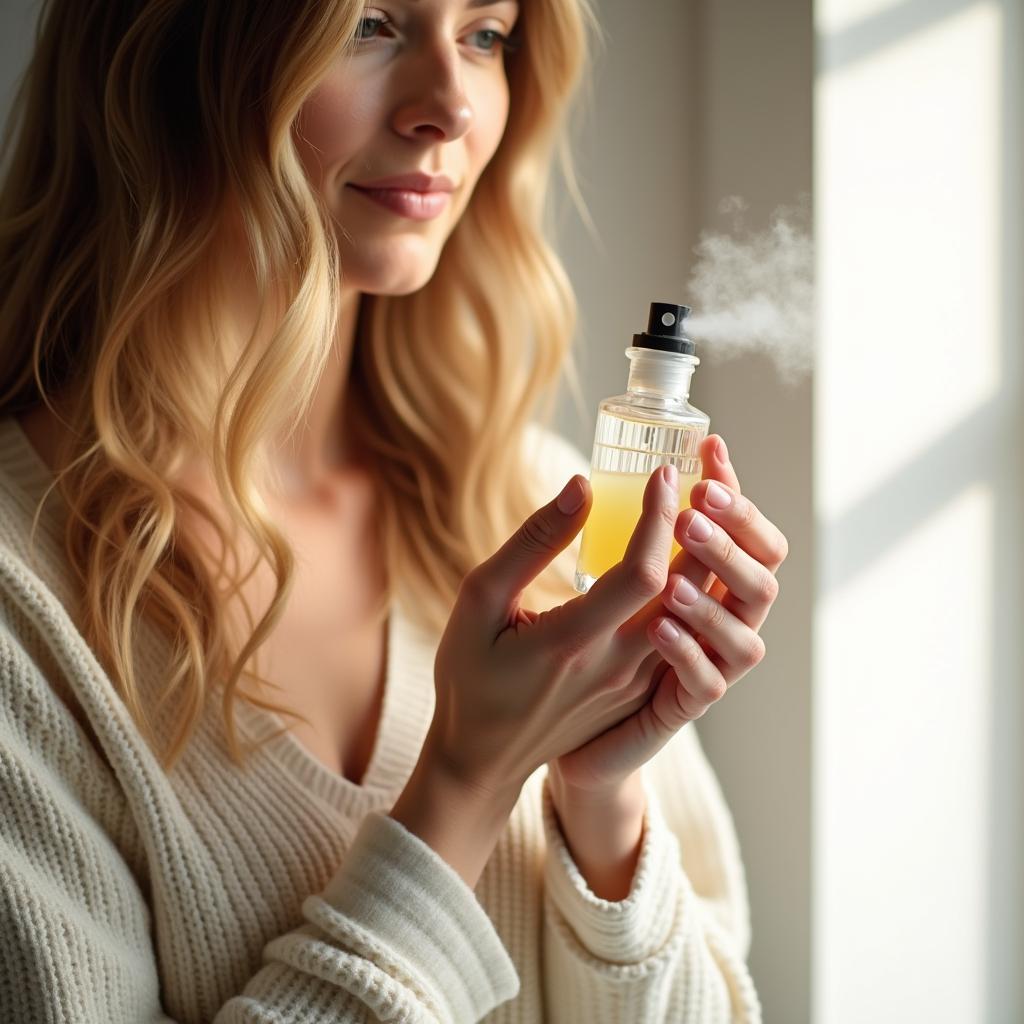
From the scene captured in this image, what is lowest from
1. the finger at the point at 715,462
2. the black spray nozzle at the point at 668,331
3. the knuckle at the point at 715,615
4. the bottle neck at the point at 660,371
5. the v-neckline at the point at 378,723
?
the v-neckline at the point at 378,723

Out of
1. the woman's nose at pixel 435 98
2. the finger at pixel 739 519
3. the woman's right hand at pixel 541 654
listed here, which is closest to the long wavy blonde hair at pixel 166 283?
the woman's nose at pixel 435 98

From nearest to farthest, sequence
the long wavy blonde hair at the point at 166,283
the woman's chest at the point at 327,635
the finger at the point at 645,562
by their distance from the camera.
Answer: the finger at the point at 645,562
the long wavy blonde hair at the point at 166,283
the woman's chest at the point at 327,635

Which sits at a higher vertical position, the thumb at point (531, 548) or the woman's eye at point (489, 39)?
the woman's eye at point (489, 39)

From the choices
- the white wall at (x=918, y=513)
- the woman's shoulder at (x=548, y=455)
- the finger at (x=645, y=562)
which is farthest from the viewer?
the woman's shoulder at (x=548, y=455)

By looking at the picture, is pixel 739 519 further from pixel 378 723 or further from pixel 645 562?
pixel 378 723

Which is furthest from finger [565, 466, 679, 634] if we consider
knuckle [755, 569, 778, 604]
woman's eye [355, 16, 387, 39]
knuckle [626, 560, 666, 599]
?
woman's eye [355, 16, 387, 39]

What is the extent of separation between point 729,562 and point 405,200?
0.58m

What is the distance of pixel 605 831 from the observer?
3.93 ft

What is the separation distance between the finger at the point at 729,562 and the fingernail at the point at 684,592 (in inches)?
1.0

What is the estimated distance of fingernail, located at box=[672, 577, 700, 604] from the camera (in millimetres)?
979

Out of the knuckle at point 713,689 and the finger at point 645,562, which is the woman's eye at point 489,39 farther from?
the knuckle at point 713,689

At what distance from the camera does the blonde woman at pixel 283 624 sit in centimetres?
103

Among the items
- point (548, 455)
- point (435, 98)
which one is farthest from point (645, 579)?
point (548, 455)

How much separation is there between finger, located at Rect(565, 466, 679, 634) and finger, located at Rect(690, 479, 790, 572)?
0.14ft
